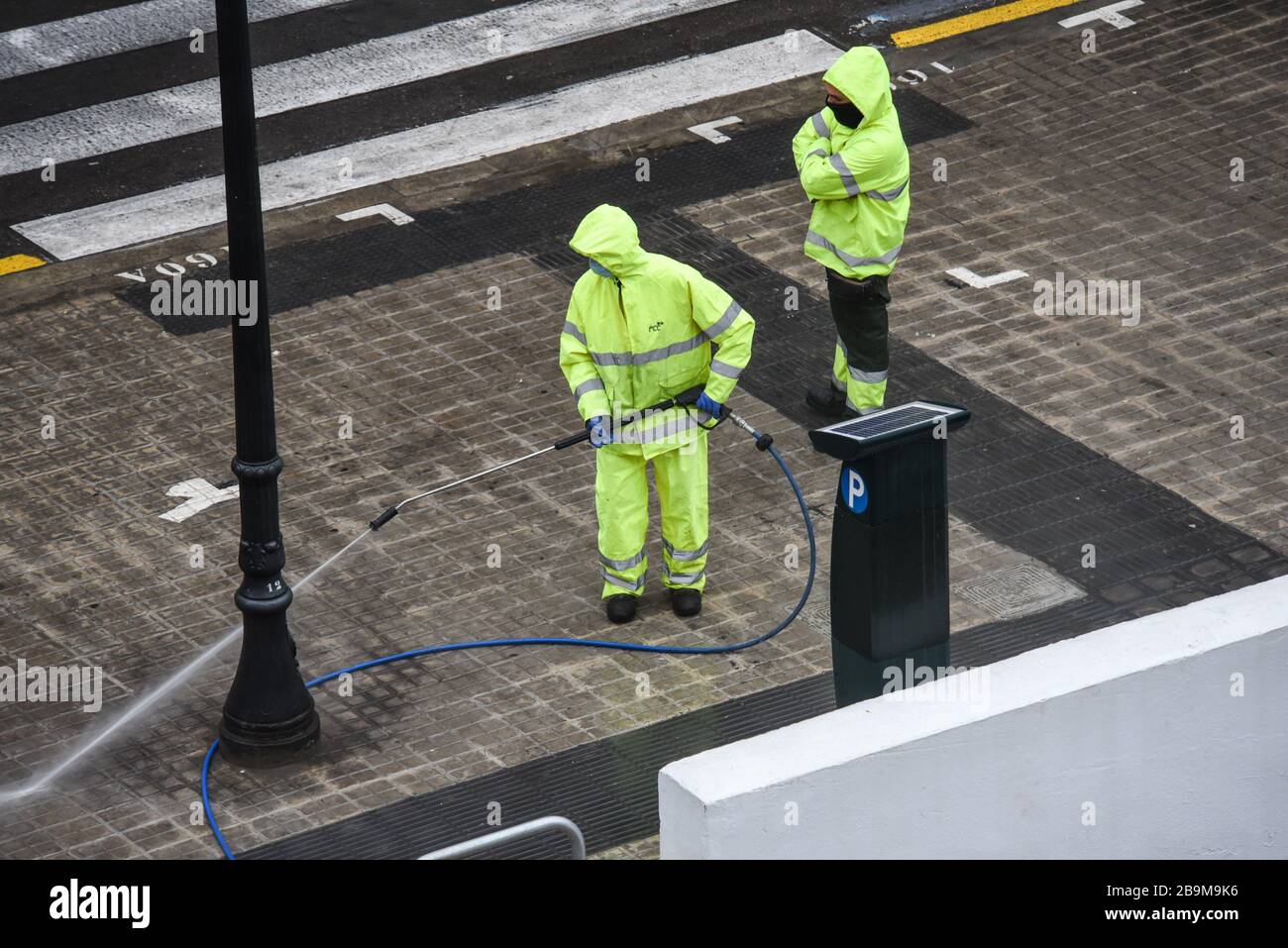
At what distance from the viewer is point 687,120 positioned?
15531 mm

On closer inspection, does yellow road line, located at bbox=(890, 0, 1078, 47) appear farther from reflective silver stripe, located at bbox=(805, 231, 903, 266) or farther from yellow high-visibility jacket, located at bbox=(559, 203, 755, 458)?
yellow high-visibility jacket, located at bbox=(559, 203, 755, 458)

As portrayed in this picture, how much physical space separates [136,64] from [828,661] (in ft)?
26.5

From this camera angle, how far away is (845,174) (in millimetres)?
11852

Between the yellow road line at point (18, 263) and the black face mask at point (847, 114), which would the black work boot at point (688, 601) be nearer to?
the black face mask at point (847, 114)

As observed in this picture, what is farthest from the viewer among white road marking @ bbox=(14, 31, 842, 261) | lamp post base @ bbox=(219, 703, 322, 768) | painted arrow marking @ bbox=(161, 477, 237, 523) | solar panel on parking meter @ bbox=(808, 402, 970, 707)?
white road marking @ bbox=(14, 31, 842, 261)

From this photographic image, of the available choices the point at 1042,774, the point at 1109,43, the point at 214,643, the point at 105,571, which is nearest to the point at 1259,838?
the point at 1042,774

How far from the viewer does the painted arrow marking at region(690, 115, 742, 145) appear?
15336 millimetres

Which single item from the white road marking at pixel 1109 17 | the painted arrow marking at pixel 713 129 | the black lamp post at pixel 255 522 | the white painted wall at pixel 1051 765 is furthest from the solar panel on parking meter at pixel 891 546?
the white road marking at pixel 1109 17

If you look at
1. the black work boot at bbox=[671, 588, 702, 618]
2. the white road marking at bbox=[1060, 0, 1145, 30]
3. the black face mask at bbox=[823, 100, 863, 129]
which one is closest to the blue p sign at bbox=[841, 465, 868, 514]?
the black work boot at bbox=[671, 588, 702, 618]

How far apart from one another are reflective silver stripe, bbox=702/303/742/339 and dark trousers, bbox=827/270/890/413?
6.11ft

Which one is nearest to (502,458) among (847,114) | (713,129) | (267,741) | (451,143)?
(847,114)

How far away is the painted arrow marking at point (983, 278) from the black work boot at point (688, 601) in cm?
360

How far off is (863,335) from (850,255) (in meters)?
0.41

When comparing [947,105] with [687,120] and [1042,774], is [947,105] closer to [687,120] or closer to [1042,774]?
[687,120]
